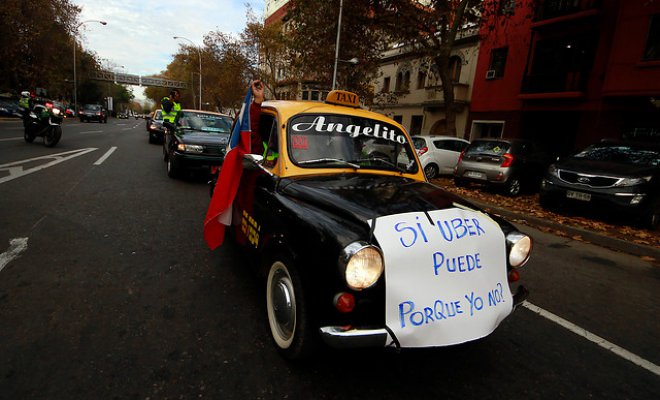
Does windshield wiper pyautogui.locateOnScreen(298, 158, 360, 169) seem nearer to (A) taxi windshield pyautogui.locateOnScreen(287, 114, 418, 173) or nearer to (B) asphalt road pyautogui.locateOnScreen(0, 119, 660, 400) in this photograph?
(A) taxi windshield pyautogui.locateOnScreen(287, 114, 418, 173)

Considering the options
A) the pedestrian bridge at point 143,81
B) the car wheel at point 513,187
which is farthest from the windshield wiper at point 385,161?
the pedestrian bridge at point 143,81

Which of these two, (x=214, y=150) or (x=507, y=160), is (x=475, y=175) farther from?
(x=214, y=150)

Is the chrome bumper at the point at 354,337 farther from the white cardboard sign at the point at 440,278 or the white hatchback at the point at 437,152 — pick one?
the white hatchback at the point at 437,152

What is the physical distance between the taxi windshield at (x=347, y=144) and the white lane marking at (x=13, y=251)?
2983mm

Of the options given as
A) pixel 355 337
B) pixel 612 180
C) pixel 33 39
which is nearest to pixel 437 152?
pixel 612 180

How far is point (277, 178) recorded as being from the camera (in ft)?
9.15

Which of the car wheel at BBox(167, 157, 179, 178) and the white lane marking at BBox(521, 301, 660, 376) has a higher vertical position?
the car wheel at BBox(167, 157, 179, 178)

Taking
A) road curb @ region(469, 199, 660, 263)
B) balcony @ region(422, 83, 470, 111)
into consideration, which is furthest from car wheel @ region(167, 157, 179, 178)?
balcony @ region(422, 83, 470, 111)

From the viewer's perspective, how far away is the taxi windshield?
118 inches

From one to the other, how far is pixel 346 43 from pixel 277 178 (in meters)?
17.3

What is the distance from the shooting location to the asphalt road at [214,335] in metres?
2.09

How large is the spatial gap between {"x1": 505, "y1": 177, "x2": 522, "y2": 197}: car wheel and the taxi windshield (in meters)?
7.12

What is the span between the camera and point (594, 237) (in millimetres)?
6051

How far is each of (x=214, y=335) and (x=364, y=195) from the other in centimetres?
147
